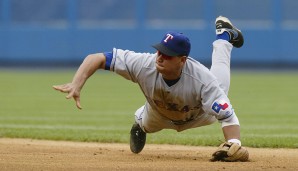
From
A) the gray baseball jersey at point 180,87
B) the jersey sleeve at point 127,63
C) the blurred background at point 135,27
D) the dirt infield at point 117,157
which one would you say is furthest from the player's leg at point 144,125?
the blurred background at point 135,27

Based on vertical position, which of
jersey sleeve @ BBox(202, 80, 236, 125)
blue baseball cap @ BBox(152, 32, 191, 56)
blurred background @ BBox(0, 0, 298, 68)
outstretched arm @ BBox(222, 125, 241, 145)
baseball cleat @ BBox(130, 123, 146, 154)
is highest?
blue baseball cap @ BBox(152, 32, 191, 56)

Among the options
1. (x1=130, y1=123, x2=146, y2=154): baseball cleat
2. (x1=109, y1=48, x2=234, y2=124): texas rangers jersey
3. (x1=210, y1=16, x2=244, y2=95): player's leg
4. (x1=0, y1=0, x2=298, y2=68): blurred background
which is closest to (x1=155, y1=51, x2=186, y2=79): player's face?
(x1=109, y1=48, x2=234, y2=124): texas rangers jersey

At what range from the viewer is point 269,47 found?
2352 cm

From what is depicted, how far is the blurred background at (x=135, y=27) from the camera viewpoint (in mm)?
23391

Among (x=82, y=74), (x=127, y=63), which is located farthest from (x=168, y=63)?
(x=82, y=74)

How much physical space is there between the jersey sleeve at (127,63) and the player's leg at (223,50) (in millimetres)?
872

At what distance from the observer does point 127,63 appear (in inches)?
235

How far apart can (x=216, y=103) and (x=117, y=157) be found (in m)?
1.04

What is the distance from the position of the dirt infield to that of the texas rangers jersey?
0.43 meters

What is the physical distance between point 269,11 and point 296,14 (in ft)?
2.64

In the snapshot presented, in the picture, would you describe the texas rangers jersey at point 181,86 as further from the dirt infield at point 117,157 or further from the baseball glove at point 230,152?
the dirt infield at point 117,157

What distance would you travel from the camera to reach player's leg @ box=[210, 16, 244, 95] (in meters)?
6.61

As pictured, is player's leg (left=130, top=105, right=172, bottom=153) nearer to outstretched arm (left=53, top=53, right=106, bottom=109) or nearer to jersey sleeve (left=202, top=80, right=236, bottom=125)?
jersey sleeve (left=202, top=80, right=236, bottom=125)

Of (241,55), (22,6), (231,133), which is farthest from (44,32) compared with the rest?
(231,133)
